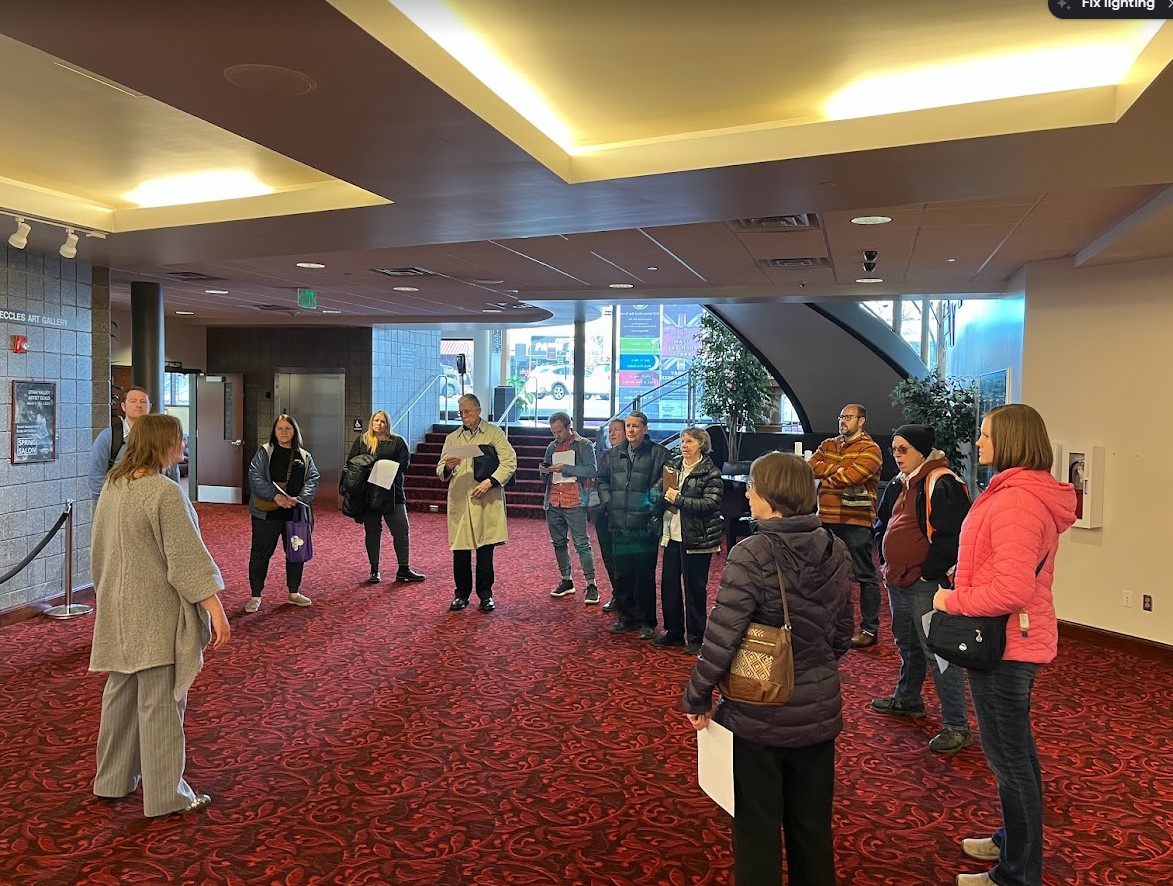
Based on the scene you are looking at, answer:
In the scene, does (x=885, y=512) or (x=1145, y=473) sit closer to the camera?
(x=885, y=512)

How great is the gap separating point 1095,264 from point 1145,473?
5.40 feet

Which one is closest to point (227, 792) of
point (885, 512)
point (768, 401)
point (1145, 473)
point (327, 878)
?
point (327, 878)

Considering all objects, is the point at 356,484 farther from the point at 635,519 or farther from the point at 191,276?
the point at 191,276

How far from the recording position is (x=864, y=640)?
6.22 meters

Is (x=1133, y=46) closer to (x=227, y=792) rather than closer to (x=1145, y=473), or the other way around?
(x=1145, y=473)

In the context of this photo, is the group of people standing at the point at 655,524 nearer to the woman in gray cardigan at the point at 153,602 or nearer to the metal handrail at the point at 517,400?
the woman in gray cardigan at the point at 153,602

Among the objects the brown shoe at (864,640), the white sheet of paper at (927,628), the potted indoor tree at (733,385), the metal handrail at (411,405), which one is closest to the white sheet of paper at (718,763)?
the white sheet of paper at (927,628)

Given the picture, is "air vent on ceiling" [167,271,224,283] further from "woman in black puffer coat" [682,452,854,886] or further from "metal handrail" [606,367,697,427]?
"woman in black puffer coat" [682,452,854,886]

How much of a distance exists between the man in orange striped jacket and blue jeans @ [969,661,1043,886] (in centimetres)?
306

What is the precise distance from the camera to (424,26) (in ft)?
9.96

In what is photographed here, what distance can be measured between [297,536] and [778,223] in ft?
15.0

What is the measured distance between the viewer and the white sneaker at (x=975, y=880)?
121 inches

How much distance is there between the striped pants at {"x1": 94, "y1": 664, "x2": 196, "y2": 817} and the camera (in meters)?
3.54

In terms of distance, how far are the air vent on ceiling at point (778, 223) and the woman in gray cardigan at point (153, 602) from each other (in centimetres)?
384
